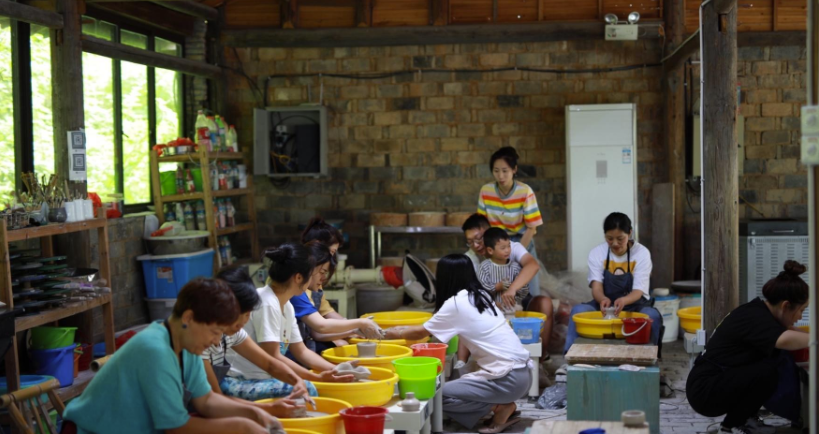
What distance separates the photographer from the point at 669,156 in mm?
8922

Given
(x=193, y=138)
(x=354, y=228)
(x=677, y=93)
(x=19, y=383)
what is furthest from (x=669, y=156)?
(x=19, y=383)

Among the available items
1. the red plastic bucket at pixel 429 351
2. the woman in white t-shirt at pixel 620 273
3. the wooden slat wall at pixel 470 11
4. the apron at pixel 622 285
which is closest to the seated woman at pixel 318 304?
the red plastic bucket at pixel 429 351

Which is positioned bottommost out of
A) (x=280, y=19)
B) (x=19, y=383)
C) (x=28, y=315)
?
(x=19, y=383)

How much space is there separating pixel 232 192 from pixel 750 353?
17.5 feet

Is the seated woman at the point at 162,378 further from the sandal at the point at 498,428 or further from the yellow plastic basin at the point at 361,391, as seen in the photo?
the sandal at the point at 498,428

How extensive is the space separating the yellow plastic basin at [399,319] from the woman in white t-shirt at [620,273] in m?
1.21

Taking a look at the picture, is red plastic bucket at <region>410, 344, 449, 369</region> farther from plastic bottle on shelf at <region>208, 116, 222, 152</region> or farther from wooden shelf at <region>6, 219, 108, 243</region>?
plastic bottle on shelf at <region>208, 116, 222, 152</region>

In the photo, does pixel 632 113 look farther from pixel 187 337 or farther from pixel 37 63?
pixel 187 337

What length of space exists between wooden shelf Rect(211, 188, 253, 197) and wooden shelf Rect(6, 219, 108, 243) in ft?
7.01

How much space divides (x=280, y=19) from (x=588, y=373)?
576cm

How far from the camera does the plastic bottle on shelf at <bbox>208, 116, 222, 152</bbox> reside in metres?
8.51

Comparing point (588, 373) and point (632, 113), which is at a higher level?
point (632, 113)

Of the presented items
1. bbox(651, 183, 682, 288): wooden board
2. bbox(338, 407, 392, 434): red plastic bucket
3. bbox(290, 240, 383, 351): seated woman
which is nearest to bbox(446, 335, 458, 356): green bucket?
bbox(290, 240, 383, 351): seated woman

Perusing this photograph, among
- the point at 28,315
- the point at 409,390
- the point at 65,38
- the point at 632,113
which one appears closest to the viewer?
the point at 409,390
